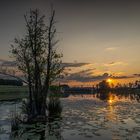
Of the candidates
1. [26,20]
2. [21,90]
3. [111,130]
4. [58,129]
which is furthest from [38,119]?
[21,90]

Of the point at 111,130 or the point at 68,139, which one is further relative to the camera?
the point at 111,130

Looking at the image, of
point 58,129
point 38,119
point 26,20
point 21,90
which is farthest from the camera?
point 21,90

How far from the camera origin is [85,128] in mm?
23250

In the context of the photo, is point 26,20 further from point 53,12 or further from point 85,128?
point 85,128

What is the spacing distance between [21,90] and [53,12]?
15501 centimetres

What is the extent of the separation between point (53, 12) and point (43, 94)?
10517mm

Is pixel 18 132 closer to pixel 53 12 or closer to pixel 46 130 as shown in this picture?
pixel 46 130

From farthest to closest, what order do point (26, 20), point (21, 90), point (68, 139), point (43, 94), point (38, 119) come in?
point (21, 90) → point (26, 20) → point (43, 94) → point (38, 119) → point (68, 139)

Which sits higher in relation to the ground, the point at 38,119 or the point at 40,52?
the point at 40,52

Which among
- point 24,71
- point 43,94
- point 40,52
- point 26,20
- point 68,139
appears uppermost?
point 26,20

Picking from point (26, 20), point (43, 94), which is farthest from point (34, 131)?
point (26, 20)

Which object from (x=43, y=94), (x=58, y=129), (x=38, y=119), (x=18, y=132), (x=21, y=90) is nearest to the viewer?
(x=18, y=132)

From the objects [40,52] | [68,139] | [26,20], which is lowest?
[68,139]

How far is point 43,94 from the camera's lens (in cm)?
3173
